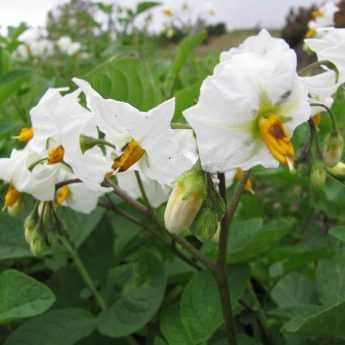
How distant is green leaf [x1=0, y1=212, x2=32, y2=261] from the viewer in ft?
4.19

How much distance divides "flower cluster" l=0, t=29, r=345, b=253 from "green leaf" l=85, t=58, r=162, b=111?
0.09 metres

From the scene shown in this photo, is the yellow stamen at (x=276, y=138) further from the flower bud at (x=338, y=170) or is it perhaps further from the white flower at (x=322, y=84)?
the flower bud at (x=338, y=170)

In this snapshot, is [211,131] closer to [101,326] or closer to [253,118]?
[253,118]

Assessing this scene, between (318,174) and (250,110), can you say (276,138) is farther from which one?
(318,174)

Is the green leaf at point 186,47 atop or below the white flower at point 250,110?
below

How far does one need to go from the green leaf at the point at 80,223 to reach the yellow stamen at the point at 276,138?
0.66 m

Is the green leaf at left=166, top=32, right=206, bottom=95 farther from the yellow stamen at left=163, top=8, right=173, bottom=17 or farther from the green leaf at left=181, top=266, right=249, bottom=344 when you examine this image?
the yellow stamen at left=163, top=8, right=173, bottom=17

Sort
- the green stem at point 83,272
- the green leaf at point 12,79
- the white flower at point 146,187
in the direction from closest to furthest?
the white flower at point 146,187 → the green stem at point 83,272 → the green leaf at point 12,79

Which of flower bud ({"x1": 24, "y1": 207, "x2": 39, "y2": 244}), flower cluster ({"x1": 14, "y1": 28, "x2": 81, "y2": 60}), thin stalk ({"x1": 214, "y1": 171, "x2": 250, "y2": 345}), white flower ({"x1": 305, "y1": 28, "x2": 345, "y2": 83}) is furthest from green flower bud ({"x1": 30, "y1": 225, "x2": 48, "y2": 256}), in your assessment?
flower cluster ({"x1": 14, "y1": 28, "x2": 81, "y2": 60})

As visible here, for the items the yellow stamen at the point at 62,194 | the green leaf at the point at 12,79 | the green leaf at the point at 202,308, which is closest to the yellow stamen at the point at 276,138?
the green leaf at the point at 202,308

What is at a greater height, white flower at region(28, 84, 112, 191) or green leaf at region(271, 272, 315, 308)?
white flower at region(28, 84, 112, 191)

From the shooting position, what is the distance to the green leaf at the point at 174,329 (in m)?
0.99

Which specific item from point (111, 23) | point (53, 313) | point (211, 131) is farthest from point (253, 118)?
point (111, 23)

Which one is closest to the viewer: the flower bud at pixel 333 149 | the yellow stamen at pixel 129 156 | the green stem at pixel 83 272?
the yellow stamen at pixel 129 156
